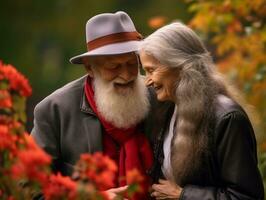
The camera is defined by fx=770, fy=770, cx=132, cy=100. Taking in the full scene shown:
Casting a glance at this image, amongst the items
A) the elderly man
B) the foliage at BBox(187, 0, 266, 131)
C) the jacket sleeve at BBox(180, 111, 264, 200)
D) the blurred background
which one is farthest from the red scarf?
the blurred background

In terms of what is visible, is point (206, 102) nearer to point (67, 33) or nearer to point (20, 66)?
point (20, 66)

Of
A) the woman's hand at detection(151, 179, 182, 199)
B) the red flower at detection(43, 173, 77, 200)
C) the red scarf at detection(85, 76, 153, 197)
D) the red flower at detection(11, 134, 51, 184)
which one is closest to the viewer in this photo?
the red flower at detection(11, 134, 51, 184)

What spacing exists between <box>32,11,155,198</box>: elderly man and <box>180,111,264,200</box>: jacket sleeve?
58 cm

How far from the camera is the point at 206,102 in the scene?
404 centimetres

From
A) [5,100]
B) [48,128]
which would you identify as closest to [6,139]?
[5,100]

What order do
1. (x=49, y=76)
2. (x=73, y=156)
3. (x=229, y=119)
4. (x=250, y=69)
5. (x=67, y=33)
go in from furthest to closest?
1. (x=67, y=33)
2. (x=49, y=76)
3. (x=250, y=69)
4. (x=73, y=156)
5. (x=229, y=119)

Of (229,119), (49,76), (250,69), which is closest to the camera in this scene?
(229,119)

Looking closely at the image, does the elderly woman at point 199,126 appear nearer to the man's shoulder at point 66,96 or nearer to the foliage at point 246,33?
the man's shoulder at point 66,96

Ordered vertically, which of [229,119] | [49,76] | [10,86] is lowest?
[49,76]

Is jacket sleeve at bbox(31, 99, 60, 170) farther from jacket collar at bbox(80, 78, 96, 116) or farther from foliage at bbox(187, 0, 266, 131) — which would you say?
foliage at bbox(187, 0, 266, 131)

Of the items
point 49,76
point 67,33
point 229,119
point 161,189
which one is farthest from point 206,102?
point 67,33

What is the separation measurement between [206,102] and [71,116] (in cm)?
91

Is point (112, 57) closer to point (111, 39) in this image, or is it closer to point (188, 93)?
point (111, 39)

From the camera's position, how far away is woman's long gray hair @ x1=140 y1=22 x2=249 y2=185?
401cm
